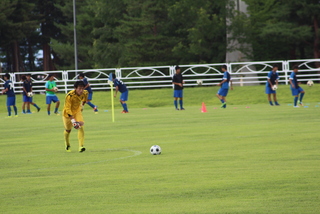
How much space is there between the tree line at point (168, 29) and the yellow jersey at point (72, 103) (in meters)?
34.8

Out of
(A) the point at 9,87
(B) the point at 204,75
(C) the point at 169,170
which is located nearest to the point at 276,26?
(B) the point at 204,75

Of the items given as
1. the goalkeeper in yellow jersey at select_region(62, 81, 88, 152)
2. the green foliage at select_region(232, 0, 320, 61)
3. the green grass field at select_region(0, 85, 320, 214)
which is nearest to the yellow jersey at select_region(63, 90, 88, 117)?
the goalkeeper in yellow jersey at select_region(62, 81, 88, 152)

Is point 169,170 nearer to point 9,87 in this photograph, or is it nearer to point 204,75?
point 9,87

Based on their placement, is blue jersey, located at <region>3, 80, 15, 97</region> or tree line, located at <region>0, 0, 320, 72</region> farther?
tree line, located at <region>0, 0, 320, 72</region>

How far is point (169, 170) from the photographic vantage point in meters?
10.3

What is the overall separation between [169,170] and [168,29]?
45.4 meters

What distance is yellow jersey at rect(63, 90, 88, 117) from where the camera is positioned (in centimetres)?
1324

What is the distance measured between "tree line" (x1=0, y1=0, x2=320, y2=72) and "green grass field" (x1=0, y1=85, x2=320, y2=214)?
93.5ft

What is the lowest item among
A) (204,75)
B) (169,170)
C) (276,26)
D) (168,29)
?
(169,170)

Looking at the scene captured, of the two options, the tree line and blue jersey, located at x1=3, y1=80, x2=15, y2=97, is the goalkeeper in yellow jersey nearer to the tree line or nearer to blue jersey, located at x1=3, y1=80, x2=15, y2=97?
blue jersey, located at x1=3, y1=80, x2=15, y2=97

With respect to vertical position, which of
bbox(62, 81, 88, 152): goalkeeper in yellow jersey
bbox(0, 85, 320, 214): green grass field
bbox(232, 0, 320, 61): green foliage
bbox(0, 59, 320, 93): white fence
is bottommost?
bbox(0, 85, 320, 214): green grass field

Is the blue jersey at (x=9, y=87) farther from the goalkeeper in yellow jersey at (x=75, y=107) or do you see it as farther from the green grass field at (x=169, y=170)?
the goalkeeper in yellow jersey at (x=75, y=107)

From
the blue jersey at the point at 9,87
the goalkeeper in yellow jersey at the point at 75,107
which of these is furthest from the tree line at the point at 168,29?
the goalkeeper in yellow jersey at the point at 75,107

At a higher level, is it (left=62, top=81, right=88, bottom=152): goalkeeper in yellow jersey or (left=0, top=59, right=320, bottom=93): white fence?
(left=0, top=59, right=320, bottom=93): white fence
